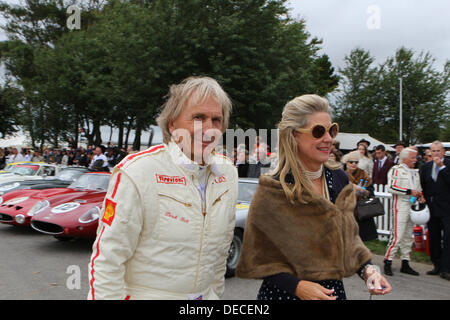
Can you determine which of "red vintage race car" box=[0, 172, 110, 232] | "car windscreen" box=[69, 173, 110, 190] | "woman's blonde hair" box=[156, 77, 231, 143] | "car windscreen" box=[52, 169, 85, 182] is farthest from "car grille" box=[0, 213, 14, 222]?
"woman's blonde hair" box=[156, 77, 231, 143]

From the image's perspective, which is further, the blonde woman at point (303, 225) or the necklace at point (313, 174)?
the necklace at point (313, 174)

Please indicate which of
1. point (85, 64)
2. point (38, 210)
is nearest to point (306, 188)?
point (38, 210)

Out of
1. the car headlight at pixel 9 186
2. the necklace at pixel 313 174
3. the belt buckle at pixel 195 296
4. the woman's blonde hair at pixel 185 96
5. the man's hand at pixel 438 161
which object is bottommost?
the car headlight at pixel 9 186

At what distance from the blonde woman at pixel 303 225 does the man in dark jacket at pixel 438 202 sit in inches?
177

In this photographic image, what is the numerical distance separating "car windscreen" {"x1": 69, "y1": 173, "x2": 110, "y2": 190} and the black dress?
21.7 ft

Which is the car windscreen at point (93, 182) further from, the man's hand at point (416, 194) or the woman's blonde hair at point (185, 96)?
the woman's blonde hair at point (185, 96)

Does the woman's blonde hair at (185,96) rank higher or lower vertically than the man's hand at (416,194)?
higher

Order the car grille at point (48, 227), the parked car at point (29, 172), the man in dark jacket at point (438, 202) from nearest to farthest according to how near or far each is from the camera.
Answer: the man in dark jacket at point (438, 202)
the car grille at point (48, 227)
the parked car at point (29, 172)

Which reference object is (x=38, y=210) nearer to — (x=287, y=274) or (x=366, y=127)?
(x=287, y=274)

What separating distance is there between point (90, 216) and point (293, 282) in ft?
17.4

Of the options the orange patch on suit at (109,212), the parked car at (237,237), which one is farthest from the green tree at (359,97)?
the orange patch on suit at (109,212)

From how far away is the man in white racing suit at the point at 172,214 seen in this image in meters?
Result: 1.42

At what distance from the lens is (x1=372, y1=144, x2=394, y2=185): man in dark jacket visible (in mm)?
8469

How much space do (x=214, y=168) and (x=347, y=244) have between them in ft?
2.39
